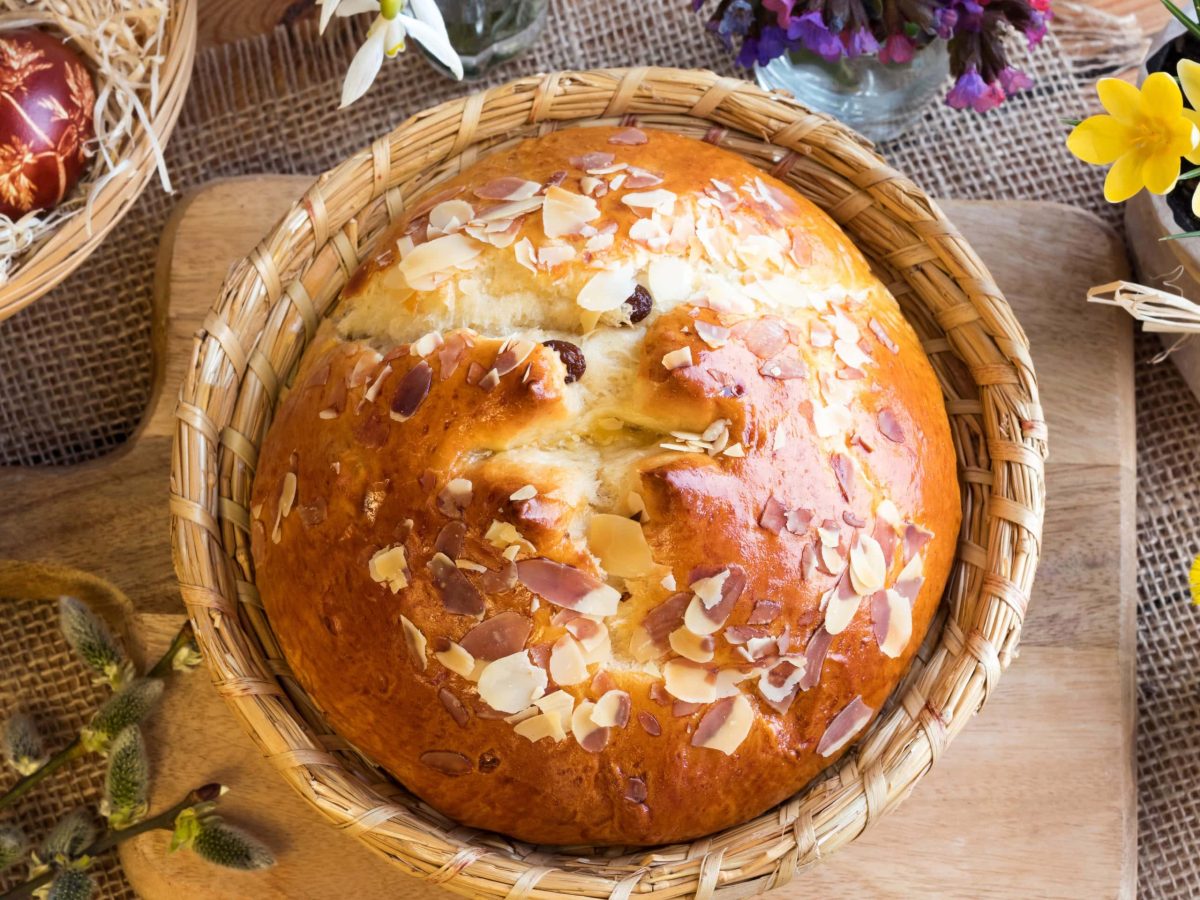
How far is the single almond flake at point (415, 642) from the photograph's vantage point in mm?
1211

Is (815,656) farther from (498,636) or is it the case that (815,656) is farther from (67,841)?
(67,841)

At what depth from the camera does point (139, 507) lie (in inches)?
64.9

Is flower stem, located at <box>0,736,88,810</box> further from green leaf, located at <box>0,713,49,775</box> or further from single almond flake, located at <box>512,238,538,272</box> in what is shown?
single almond flake, located at <box>512,238,538,272</box>

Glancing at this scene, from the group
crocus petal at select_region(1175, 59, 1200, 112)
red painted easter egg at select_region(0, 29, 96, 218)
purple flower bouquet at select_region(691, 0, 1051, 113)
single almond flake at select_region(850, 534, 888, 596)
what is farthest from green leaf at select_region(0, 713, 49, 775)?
crocus petal at select_region(1175, 59, 1200, 112)

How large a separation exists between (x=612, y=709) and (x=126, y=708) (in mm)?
705

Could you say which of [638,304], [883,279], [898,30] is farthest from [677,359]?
[898,30]

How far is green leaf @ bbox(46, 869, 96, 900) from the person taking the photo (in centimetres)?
151

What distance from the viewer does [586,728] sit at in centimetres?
120

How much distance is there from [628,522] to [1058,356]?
823 millimetres

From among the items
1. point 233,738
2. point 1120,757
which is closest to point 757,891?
point 1120,757

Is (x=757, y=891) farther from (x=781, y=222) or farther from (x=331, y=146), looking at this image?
(x=331, y=146)

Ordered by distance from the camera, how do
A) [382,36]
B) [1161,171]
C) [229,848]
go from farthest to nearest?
[229,848], [1161,171], [382,36]

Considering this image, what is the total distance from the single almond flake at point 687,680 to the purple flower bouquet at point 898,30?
83 cm

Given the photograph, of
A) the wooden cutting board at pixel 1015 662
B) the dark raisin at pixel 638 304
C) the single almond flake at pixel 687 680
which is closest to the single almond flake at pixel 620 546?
the single almond flake at pixel 687 680
